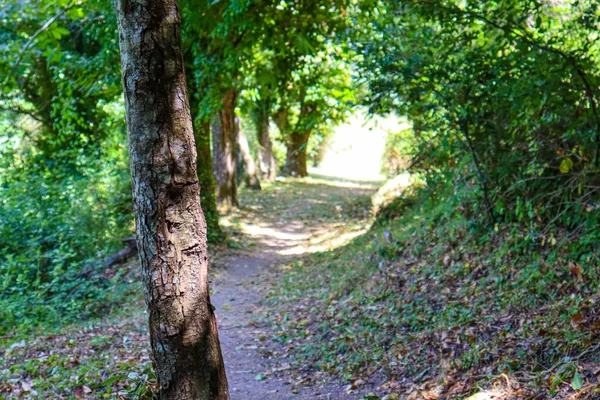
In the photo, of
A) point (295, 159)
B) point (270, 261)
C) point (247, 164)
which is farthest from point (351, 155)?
point (270, 261)

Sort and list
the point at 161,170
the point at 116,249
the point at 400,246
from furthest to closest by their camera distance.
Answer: the point at 116,249 < the point at 400,246 < the point at 161,170

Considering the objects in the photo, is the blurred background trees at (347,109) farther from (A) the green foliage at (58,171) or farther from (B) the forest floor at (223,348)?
(B) the forest floor at (223,348)

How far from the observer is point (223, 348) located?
718 cm

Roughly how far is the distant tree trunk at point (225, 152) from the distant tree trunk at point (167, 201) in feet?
42.4

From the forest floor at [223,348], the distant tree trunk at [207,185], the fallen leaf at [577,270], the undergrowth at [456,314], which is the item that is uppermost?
the distant tree trunk at [207,185]

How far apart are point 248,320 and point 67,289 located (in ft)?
12.4

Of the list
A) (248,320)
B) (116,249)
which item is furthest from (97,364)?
(116,249)

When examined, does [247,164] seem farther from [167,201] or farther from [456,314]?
[167,201]

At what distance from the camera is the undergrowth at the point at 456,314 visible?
4711 millimetres

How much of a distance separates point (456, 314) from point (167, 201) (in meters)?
4.00

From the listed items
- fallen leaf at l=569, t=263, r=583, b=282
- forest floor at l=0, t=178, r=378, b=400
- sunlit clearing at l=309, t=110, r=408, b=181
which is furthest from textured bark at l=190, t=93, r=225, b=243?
sunlit clearing at l=309, t=110, r=408, b=181

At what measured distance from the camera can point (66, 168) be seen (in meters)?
16.0

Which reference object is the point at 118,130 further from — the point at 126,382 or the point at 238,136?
the point at 126,382

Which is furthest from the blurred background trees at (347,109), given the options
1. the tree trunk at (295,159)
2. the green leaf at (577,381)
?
the tree trunk at (295,159)
